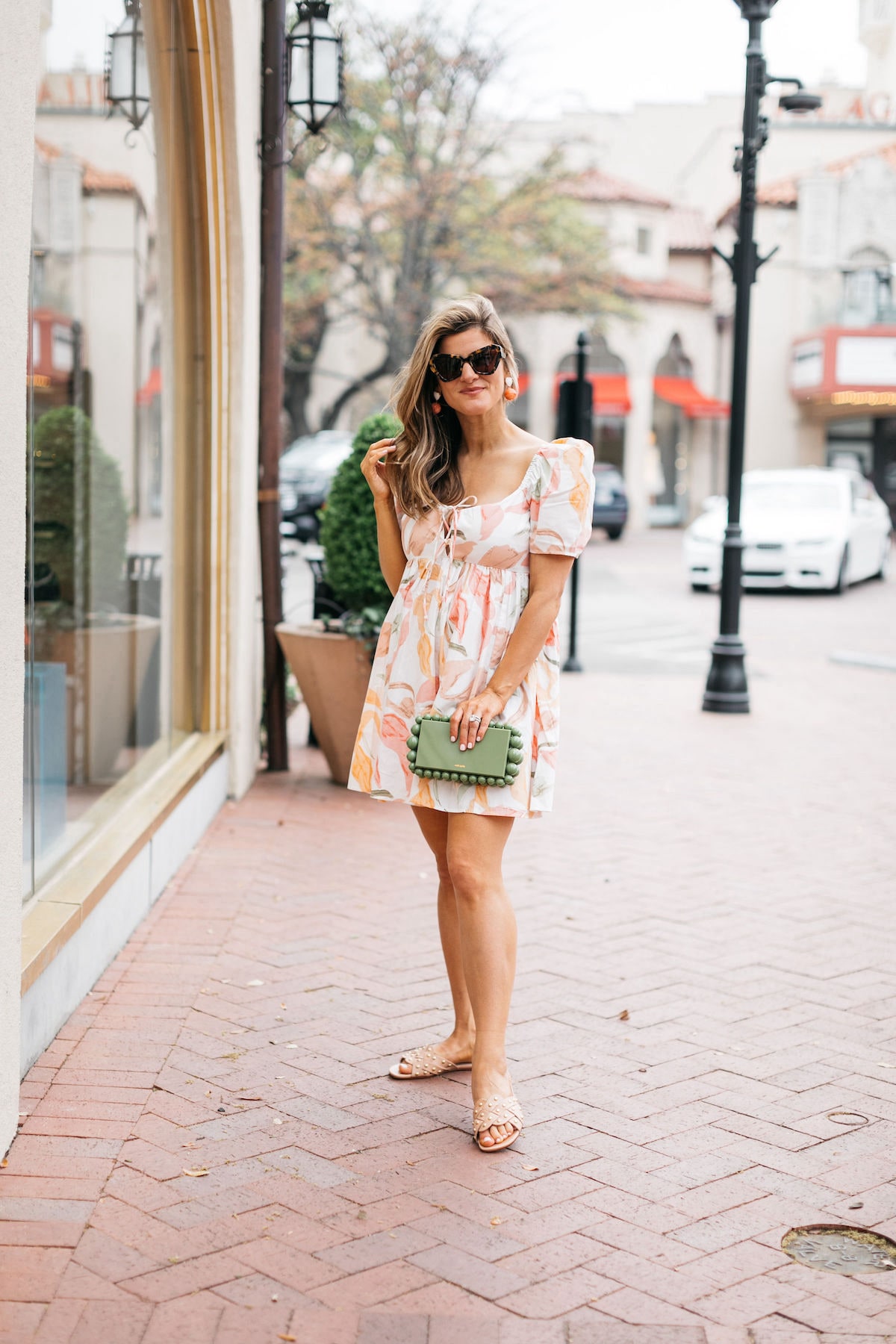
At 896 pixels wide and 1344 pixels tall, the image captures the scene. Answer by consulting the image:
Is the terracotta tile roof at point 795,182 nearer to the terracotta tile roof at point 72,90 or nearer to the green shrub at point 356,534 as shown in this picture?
the green shrub at point 356,534

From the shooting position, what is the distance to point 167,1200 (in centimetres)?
317

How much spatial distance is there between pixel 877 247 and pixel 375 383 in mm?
13199

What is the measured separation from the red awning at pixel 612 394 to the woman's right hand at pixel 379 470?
36.1 m

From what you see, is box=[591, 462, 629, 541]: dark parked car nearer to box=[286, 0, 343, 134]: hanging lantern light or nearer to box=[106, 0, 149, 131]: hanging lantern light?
box=[286, 0, 343, 134]: hanging lantern light

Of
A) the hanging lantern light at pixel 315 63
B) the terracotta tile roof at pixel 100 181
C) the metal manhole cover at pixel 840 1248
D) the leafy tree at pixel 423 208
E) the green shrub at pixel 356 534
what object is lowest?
the metal manhole cover at pixel 840 1248

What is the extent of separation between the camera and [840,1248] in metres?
3.06

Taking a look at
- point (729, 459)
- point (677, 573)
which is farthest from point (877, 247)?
point (729, 459)

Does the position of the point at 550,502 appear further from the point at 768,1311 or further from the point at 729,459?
the point at 729,459

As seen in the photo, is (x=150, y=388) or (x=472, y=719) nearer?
(x=472, y=719)

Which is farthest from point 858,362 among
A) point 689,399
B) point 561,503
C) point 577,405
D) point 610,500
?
point 561,503

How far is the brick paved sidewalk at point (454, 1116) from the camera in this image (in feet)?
9.19

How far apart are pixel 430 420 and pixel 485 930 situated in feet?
4.23

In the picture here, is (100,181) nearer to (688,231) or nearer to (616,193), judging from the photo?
(616,193)

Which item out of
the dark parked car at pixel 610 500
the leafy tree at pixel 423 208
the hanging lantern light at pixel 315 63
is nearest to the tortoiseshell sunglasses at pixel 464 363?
the hanging lantern light at pixel 315 63
